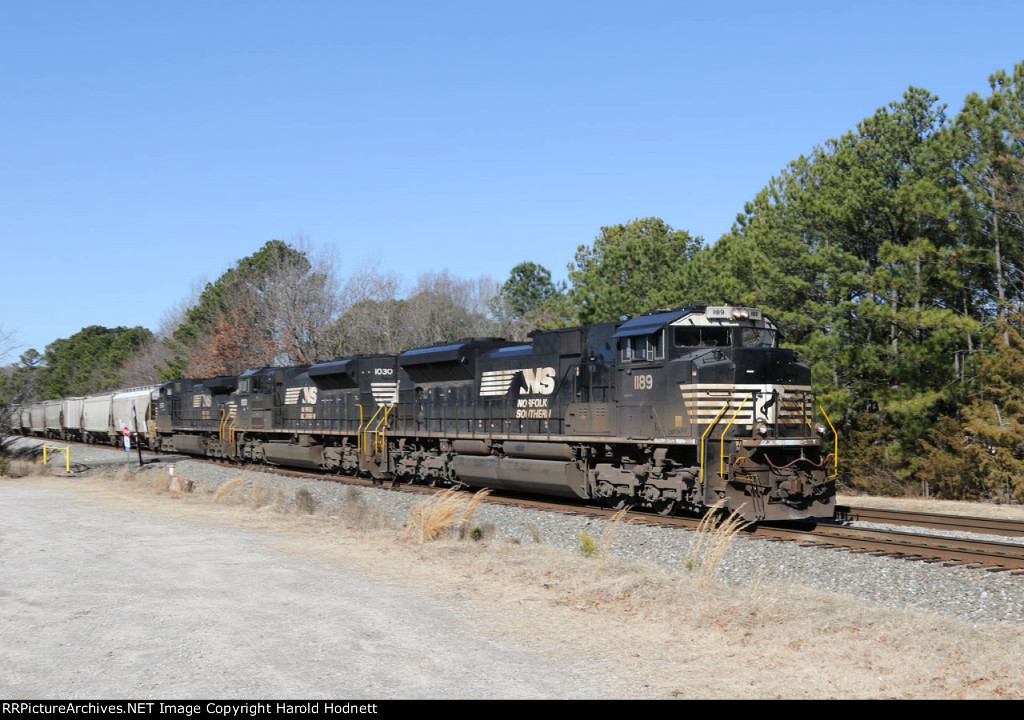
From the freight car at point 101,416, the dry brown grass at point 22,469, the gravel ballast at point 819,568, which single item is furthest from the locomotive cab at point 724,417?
the freight car at point 101,416

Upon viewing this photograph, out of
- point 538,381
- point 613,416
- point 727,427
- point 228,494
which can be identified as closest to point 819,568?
point 727,427

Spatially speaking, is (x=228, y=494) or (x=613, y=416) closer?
(x=613, y=416)

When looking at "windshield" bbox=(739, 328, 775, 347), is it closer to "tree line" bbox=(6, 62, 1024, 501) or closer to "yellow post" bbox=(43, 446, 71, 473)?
"tree line" bbox=(6, 62, 1024, 501)

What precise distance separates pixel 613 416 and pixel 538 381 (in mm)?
3028

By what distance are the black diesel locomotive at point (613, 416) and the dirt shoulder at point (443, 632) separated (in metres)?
4.14

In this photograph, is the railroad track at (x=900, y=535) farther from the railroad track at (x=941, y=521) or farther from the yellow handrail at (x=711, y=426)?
the yellow handrail at (x=711, y=426)

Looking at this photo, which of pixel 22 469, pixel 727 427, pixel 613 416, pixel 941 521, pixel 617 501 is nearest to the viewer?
pixel 727 427

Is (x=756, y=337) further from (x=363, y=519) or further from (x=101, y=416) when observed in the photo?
(x=101, y=416)

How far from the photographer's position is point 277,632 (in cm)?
778

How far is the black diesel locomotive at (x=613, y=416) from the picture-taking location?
14.9 metres

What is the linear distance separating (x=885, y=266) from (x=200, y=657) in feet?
88.5

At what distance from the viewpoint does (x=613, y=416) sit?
55.3 ft
